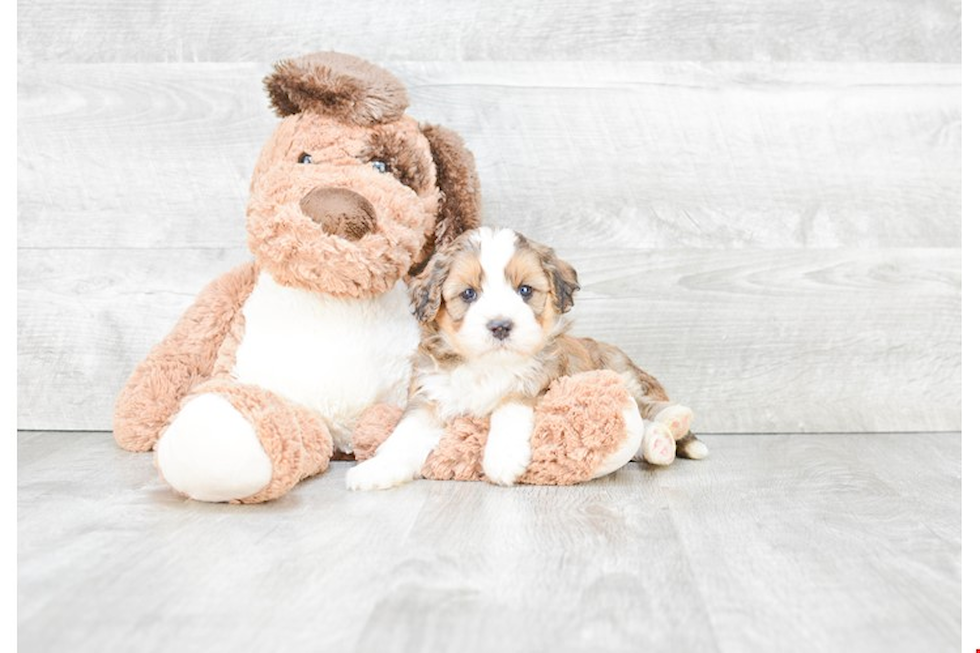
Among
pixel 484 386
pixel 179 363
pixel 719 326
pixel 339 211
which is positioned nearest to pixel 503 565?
pixel 484 386

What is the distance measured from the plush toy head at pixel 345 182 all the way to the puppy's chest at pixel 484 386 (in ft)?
0.82

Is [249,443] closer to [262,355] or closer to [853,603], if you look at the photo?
[262,355]

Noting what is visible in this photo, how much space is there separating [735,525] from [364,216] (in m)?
0.83

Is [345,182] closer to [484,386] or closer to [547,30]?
[484,386]

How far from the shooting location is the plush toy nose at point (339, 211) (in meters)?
1.84

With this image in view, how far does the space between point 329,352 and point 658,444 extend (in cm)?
65

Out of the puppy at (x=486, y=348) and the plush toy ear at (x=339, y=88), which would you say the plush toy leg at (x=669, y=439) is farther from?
the plush toy ear at (x=339, y=88)

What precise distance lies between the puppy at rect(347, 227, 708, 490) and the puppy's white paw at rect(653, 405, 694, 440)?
0.23 m

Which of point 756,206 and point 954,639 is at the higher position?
point 756,206

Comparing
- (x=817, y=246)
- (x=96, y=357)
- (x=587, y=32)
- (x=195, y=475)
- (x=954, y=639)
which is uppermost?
(x=587, y=32)

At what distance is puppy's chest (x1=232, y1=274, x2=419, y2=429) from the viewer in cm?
195

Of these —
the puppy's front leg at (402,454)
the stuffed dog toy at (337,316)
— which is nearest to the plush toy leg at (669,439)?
the stuffed dog toy at (337,316)

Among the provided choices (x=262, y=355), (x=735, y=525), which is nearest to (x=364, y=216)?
(x=262, y=355)

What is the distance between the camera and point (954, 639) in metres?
1.15
